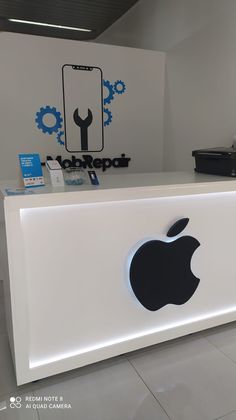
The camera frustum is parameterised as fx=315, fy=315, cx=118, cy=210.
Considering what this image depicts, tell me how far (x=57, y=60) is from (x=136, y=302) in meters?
2.34

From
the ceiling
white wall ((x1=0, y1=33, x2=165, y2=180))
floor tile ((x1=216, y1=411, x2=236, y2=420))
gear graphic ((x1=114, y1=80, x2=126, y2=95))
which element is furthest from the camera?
the ceiling

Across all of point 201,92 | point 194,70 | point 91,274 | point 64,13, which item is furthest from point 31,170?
point 64,13

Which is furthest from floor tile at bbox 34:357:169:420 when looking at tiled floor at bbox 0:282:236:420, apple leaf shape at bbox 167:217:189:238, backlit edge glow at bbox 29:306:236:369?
apple leaf shape at bbox 167:217:189:238

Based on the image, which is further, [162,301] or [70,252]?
[162,301]

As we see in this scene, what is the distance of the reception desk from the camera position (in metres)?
1.42

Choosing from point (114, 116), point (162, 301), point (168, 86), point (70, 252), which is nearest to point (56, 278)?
point (70, 252)

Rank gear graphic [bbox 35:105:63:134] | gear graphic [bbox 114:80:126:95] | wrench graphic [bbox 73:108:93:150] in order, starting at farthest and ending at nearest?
gear graphic [bbox 114:80:126:95], wrench graphic [bbox 73:108:93:150], gear graphic [bbox 35:105:63:134]

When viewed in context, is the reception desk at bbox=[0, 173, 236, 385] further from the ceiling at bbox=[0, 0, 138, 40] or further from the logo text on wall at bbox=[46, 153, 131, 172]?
the ceiling at bbox=[0, 0, 138, 40]

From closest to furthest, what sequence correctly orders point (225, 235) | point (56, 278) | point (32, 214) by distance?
point (32, 214) → point (56, 278) → point (225, 235)

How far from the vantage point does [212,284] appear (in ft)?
6.34

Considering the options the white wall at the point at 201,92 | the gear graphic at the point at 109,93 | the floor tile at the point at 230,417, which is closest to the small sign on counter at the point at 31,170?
the floor tile at the point at 230,417

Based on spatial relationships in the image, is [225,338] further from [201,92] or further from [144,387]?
[201,92]

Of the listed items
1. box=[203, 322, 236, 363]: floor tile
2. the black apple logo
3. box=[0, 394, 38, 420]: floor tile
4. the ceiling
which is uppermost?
the ceiling

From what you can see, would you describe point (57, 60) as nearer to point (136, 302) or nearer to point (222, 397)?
point (136, 302)
